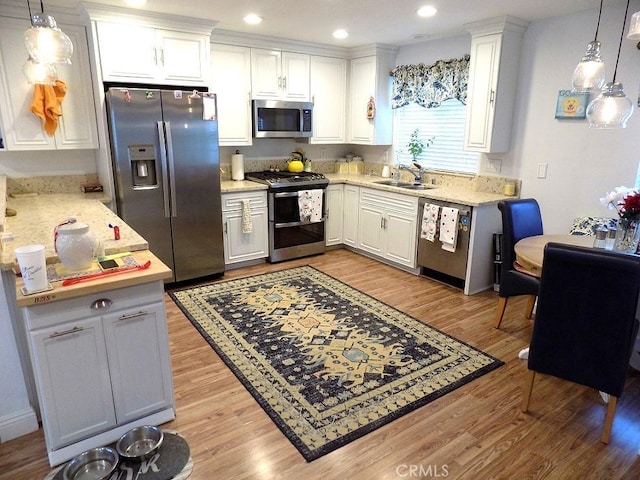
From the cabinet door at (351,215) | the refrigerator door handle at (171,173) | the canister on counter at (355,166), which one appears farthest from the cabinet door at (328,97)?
the refrigerator door handle at (171,173)

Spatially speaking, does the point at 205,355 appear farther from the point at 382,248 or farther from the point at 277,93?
the point at 277,93

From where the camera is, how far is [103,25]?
333 cm

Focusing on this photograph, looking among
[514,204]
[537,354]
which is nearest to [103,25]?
[514,204]

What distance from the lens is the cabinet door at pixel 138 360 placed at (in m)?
1.91

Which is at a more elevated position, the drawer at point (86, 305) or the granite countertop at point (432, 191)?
the granite countertop at point (432, 191)

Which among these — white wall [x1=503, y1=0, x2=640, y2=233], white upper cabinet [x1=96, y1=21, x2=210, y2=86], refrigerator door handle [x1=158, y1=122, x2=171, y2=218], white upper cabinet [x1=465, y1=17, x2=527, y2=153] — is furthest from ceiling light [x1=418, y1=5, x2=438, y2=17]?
refrigerator door handle [x1=158, y1=122, x2=171, y2=218]

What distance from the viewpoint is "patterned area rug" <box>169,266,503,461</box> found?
7.34 feet

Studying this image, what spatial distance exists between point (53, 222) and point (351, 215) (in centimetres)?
314

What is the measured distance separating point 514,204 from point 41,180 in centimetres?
396

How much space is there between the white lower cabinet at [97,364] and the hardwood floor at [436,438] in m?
0.20

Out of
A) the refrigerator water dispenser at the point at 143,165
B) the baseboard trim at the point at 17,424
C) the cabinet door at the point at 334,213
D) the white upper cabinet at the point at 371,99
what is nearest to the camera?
the baseboard trim at the point at 17,424

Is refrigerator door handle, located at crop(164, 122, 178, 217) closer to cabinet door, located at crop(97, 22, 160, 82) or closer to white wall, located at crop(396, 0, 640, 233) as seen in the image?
cabinet door, located at crop(97, 22, 160, 82)

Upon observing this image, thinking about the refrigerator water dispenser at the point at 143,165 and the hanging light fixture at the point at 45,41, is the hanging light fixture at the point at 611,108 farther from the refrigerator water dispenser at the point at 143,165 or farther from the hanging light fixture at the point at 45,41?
the refrigerator water dispenser at the point at 143,165

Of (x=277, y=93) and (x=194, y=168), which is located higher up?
(x=277, y=93)
